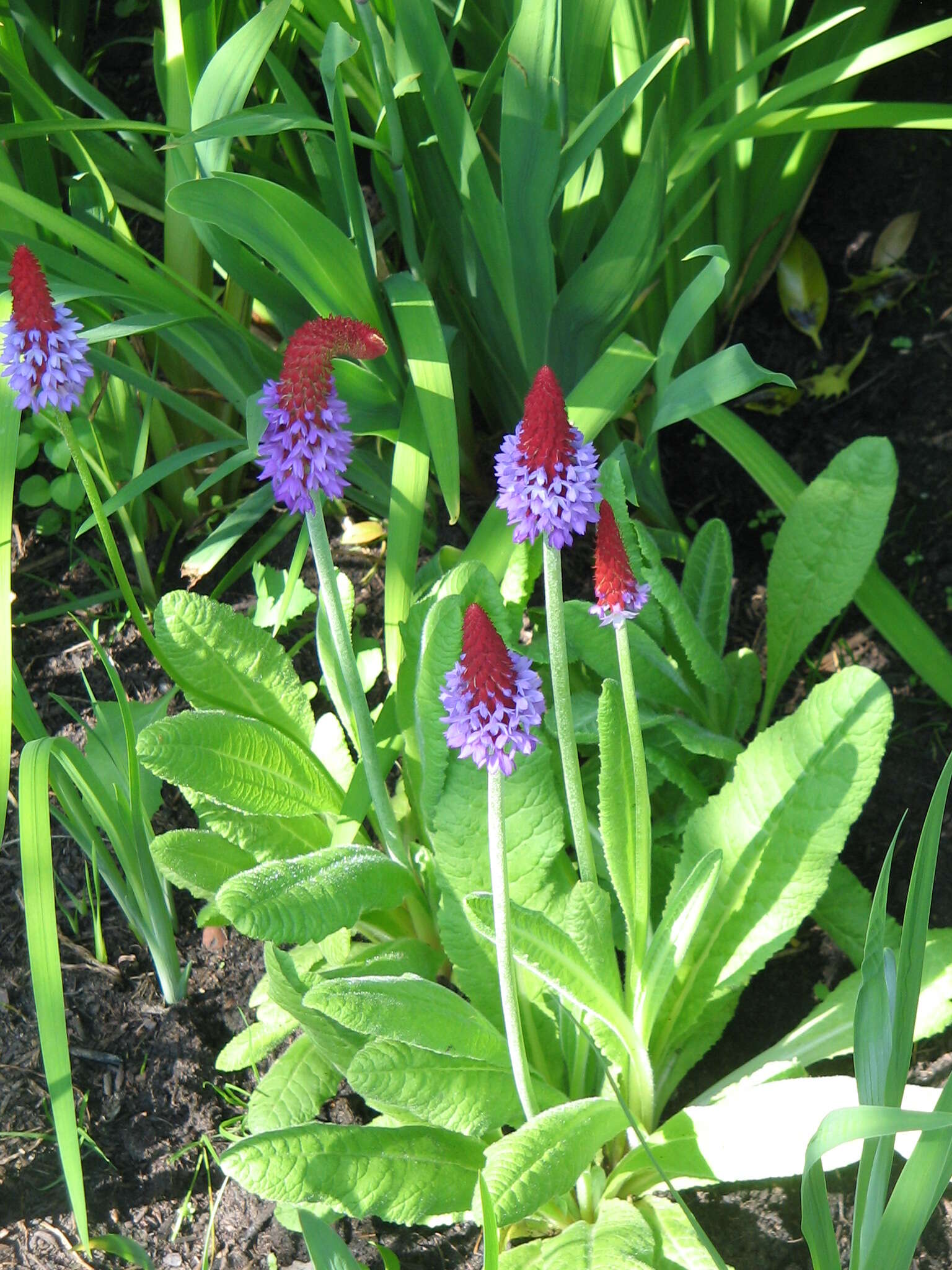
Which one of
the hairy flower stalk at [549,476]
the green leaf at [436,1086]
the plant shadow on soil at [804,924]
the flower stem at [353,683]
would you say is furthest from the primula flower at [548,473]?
the plant shadow on soil at [804,924]

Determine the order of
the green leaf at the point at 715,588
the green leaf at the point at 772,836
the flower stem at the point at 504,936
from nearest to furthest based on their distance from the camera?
the flower stem at the point at 504,936 → the green leaf at the point at 772,836 → the green leaf at the point at 715,588

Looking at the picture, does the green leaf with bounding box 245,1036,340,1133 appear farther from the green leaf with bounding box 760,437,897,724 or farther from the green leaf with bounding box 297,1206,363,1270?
the green leaf with bounding box 760,437,897,724

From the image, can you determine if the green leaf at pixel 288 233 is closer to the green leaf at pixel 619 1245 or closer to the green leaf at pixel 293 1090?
the green leaf at pixel 293 1090

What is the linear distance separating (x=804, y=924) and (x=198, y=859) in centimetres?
109

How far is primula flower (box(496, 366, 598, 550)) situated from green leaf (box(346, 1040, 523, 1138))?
716 mm

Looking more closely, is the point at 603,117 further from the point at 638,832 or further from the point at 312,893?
the point at 312,893

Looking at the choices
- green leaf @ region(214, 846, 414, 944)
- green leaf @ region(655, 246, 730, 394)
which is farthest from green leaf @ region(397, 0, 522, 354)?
green leaf @ region(214, 846, 414, 944)

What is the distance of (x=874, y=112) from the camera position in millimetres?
2000

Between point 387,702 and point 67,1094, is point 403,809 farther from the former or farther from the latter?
point 67,1094

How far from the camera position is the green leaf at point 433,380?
6.03 ft

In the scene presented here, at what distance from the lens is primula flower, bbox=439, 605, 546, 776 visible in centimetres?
112

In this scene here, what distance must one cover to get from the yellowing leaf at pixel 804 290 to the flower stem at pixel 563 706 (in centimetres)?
152

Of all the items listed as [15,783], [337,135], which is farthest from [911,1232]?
[15,783]

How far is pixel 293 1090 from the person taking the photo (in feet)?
5.67
